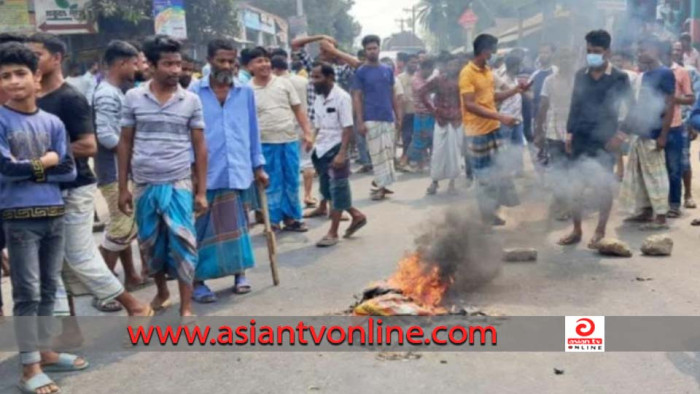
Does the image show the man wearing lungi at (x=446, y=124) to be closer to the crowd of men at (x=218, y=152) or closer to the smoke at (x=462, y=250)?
the crowd of men at (x=218, y=152)

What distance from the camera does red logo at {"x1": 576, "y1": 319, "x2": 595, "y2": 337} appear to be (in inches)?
184

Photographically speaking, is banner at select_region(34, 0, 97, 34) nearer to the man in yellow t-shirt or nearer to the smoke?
the man in yellow t-shirt

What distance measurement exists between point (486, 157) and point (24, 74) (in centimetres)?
470

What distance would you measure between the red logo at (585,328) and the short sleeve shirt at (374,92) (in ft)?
16.7

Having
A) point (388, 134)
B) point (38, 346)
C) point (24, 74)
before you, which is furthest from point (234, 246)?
point (388, 134)

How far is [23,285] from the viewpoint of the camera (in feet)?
12.9

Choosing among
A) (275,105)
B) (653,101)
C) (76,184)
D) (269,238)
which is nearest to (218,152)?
(269,238)

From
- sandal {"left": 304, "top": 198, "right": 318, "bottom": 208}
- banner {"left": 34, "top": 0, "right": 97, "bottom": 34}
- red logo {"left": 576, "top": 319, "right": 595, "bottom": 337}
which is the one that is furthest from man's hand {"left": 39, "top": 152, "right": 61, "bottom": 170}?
banner {"left": 34, "top": 0, "right": 97, "bottom": 34}

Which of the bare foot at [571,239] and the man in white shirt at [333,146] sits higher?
the man in white shirt at [333,146]

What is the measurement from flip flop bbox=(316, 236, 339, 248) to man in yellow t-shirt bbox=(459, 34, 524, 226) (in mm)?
1427

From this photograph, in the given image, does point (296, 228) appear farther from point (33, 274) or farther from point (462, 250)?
point (33, 274)

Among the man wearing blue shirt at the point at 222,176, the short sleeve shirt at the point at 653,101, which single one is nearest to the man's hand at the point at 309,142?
the man wearing blue shirt at the point at 222,176

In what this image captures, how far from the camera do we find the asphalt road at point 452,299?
158 inches

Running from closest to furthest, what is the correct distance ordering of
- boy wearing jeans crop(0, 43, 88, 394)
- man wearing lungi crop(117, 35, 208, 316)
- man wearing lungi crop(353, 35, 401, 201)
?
boy wearing jeans crop(0, 43, 88, 394) → man wearing lungi crop(117, 35, 208, 316) → man wearing lungi crop(353, 35, 401, 201)
